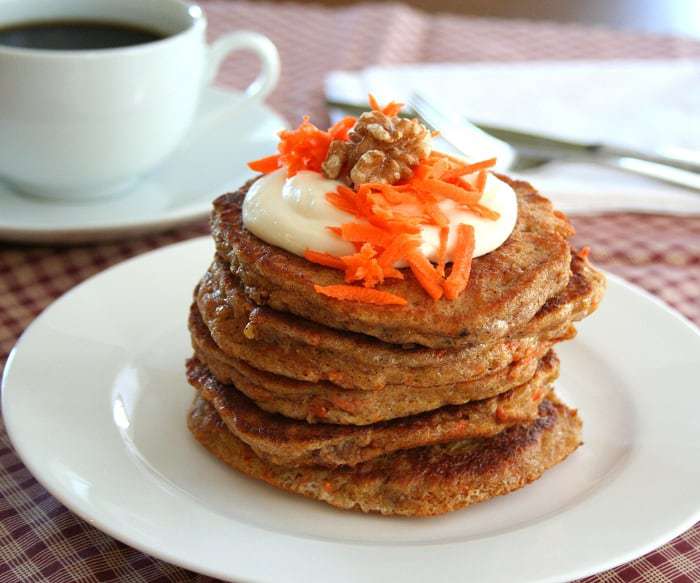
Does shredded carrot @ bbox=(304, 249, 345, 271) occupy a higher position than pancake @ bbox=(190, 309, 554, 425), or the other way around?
shredded carrot @ bbox=(304, 249, 345, 271)

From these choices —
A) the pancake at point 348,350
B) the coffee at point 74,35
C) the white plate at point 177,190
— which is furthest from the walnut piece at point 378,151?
the coffee at point 74,35

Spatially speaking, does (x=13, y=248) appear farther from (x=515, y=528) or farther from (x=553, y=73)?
(x=553, y=73)


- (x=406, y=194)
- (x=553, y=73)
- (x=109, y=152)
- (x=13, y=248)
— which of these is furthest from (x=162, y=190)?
(x=553, y=73)

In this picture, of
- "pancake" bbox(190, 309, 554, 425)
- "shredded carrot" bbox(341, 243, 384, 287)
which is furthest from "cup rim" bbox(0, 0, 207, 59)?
"shredded carrot" bbox(341, 243, 384, 287)

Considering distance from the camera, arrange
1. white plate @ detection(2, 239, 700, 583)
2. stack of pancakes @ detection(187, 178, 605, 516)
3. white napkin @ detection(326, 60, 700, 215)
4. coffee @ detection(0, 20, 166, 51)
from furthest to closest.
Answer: white napkin @ detection(326, 60, 700, 215)
coffee @ detection(0, 20, 166, 51)
stack of pancakes @ detection(187, 178, 605, 516)
white plate @ detection(2, 239, 700, 583)

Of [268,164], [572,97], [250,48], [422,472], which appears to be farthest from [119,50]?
[572,97]

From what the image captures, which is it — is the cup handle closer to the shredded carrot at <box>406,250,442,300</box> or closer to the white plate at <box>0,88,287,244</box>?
the white plate at <box>0,88,287,244</box>

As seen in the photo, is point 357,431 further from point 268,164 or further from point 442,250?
point 268,164
